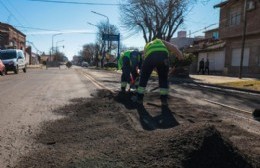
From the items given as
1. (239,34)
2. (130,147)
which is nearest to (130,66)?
(130,147)

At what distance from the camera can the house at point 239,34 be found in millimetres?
31766

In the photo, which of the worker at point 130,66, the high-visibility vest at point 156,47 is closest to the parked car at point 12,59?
the worker at point 130,66

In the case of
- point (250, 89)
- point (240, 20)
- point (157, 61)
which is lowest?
point (250, 89)

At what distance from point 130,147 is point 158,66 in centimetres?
515

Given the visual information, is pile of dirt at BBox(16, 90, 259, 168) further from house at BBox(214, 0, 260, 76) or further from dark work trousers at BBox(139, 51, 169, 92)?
house at BBox(214, 0, 260, 76)

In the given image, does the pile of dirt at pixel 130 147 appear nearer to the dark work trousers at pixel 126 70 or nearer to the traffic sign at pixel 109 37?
the dark work trousers at pixel 126 70

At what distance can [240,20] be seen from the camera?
113 feet

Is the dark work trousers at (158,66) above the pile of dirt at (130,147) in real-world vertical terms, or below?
above

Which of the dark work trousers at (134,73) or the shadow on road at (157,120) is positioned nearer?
the shadow on road at (157,120)

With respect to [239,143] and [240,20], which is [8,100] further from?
[240,20]

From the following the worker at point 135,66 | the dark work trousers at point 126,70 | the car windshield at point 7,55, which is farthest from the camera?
the car windshield at point 7,55

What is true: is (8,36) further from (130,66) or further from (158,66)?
(158,66)

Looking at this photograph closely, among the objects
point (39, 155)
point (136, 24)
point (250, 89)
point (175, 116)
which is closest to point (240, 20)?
point (136, 24)

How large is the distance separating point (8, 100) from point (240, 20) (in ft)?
91.3
